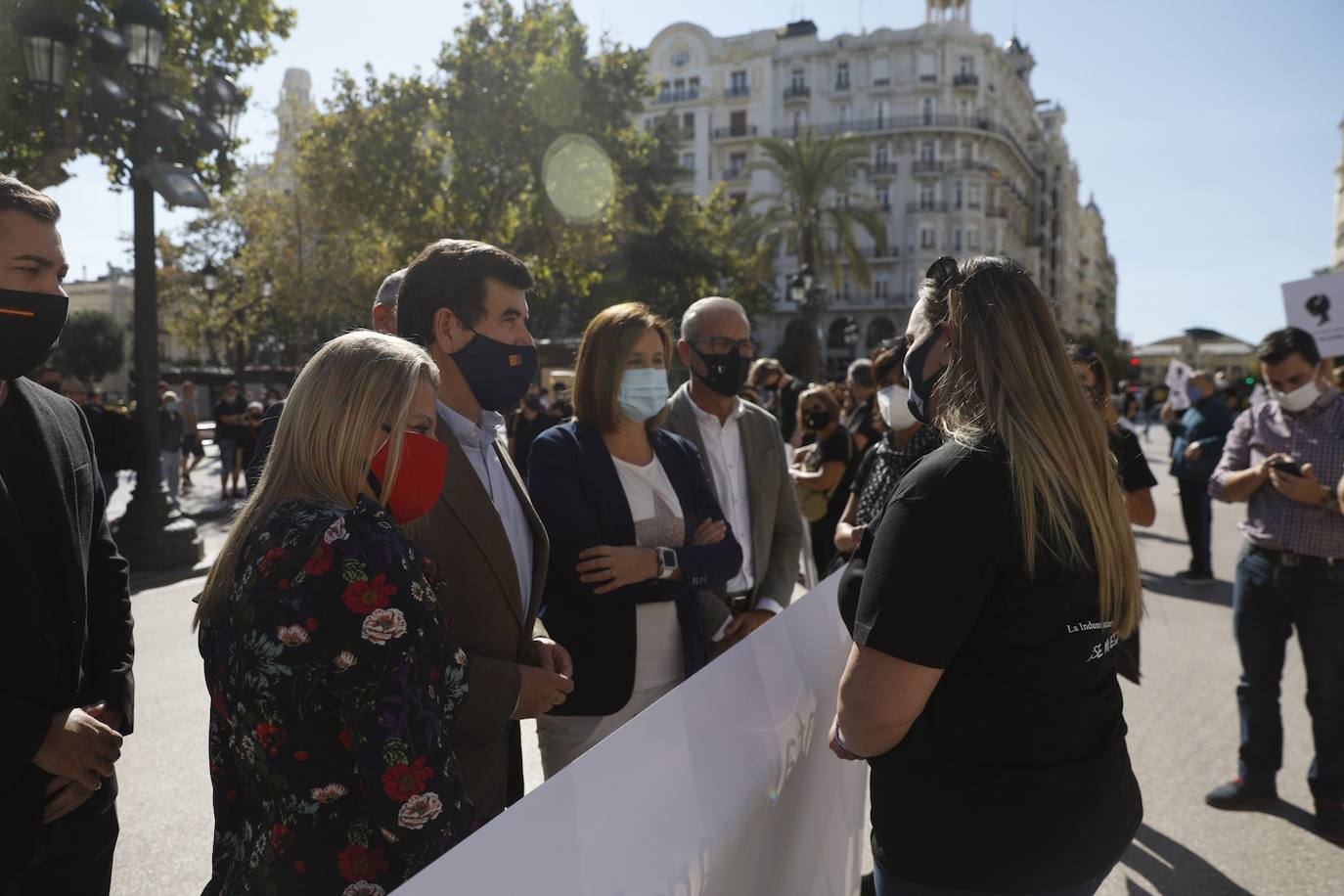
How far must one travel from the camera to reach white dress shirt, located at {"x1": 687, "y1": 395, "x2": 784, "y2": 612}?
13.1 ft

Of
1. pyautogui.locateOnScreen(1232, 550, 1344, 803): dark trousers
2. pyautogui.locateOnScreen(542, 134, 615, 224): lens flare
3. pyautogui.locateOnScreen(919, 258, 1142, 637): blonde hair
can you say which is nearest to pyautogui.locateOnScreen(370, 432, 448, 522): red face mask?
pyautogui.locateOnScreen(919, 258, 1142, 637): blonde hair

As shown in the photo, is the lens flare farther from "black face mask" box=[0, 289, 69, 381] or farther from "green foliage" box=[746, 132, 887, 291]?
"black face mask" box=[0, 289, 69, 381]

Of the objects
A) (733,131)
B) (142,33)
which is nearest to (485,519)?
(142,33)

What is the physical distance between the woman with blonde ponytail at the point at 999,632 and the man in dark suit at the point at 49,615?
66.1 inches

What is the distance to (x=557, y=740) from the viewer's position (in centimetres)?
282

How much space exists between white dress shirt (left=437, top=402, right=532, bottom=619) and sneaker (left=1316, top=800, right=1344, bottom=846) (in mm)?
3626

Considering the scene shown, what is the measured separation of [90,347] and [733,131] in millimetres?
44035

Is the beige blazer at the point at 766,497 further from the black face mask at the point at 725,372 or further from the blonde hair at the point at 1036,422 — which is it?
the blonde hair at the point at 1036,422

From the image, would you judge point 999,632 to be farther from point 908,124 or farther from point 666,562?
point 908,124

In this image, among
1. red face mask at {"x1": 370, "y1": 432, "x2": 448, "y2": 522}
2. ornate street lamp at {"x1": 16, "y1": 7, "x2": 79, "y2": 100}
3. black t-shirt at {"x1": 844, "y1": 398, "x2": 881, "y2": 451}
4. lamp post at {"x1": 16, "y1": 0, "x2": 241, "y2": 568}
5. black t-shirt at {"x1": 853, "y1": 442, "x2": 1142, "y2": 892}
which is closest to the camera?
black t-shirt at {"x1": 853, "y1": 442, "x2": 1142, "y2": 892}

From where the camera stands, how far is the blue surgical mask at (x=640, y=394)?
118 inches

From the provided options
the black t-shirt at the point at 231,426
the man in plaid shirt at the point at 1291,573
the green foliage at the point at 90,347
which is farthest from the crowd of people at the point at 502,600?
the green foliage at the point at 90,347

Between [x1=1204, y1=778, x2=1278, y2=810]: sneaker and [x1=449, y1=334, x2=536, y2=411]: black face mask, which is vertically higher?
[x1=449, y1=334, x2=536, y2=411]: black face mask

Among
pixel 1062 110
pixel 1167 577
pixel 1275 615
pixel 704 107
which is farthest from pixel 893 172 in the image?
pixel 1275 615
